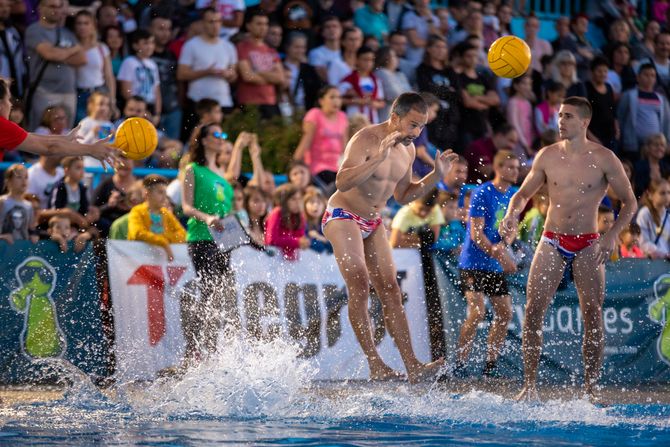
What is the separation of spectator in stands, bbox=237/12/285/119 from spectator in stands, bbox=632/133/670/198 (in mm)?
4637

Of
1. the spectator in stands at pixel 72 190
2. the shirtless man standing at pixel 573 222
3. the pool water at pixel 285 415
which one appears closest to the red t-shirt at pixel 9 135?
the pool water at pixel 285 415

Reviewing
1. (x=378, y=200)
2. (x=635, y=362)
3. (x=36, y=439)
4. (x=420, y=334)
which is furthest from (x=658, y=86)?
(x=36, y=439)

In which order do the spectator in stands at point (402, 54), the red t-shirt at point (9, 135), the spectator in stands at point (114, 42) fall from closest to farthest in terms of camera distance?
1. the red t-shirt at point (9, 135)
2. the spectator in stands at point (114, 42)
3. the spectator in stands at point (402, 54)

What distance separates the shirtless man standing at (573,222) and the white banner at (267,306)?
76.5 inches

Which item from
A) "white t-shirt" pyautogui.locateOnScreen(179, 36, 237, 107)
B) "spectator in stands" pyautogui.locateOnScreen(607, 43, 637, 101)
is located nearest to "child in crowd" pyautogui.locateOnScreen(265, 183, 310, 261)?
"white t-shirt" pyautogui.locateOnScreen(179, 36, 237, 107)

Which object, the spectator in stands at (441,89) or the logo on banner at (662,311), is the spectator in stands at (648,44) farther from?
the logo on banner at (662,311)

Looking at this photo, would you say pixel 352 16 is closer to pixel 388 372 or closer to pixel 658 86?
pixel 658 86

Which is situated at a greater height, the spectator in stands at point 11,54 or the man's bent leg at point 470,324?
the spectator in stands at point 11,54

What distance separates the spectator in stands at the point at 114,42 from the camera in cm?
1241

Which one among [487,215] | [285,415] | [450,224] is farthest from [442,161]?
[450,224]

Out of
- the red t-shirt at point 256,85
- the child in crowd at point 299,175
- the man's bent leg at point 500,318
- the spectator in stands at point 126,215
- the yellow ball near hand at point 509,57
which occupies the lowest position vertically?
the man's bent leg at point 500,318

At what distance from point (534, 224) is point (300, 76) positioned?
11.6ft

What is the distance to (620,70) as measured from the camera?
15.9m

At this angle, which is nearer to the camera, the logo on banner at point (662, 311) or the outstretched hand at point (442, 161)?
the outstretched hand at point (442, 161)
